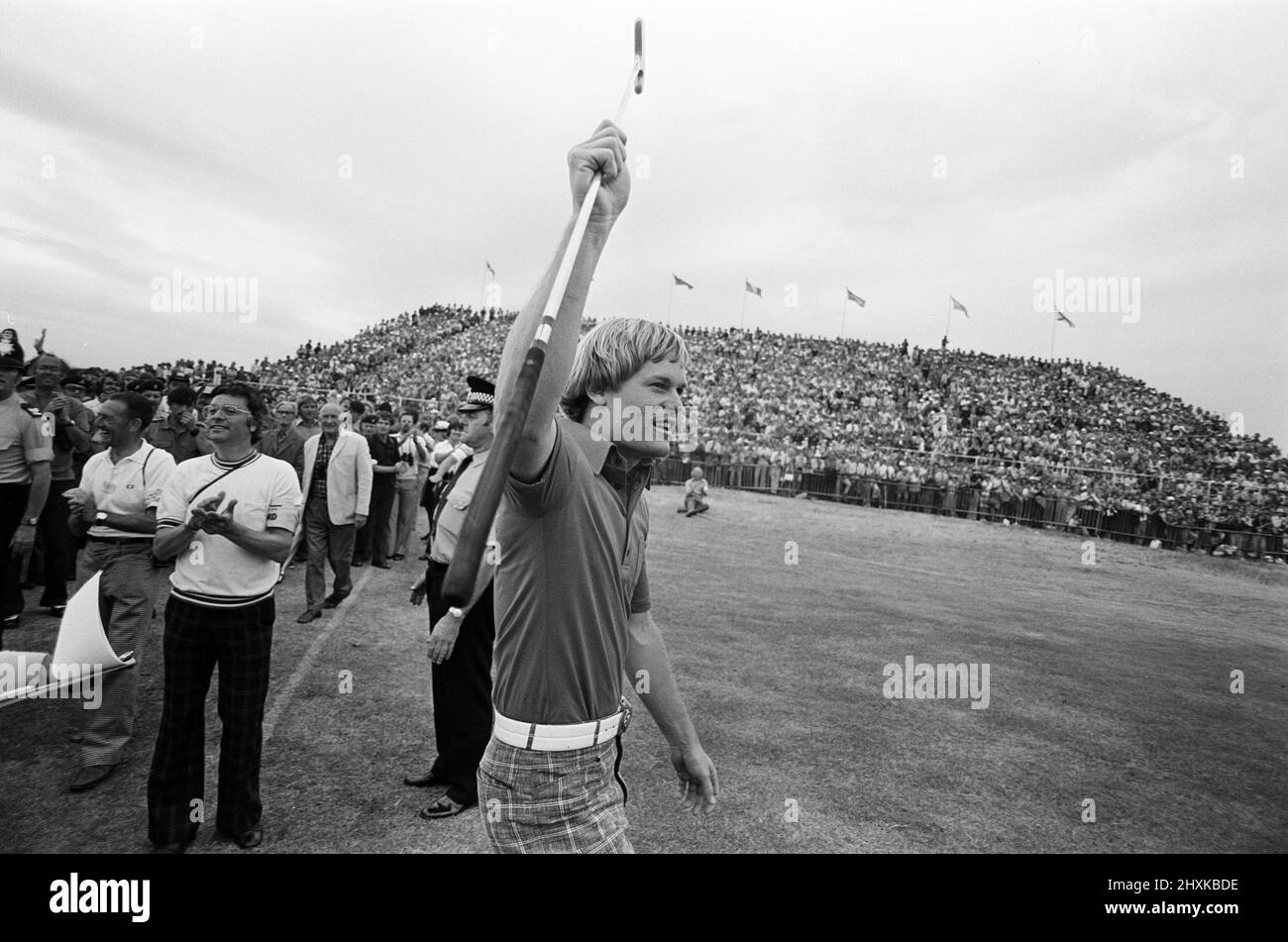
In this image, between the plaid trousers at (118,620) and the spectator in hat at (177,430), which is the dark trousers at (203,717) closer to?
the plaid trousers at (118,620)

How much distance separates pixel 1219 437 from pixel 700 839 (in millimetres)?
44366

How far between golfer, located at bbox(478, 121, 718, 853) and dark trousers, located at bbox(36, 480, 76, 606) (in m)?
8.45

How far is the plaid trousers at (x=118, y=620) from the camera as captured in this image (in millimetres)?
4812

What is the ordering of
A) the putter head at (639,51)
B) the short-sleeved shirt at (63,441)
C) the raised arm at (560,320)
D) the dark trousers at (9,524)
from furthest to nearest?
1. the short-sleeved shirt at (63,441)
2. the dark trousers at (9,524)
3. the putter head at (639,51)
4. the raised arm at (560,320)

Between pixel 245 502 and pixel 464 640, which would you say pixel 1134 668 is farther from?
pixel 245 502

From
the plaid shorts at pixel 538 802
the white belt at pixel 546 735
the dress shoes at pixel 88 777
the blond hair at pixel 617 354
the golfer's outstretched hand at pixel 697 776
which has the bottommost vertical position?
the dress shoes at pixel 88 777

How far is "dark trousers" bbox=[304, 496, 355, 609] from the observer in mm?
8633

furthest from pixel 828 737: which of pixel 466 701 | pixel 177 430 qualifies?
pixel 177 430

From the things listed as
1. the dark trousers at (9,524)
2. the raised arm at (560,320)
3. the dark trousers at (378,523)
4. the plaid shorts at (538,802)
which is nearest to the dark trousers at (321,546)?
the dark trousers at (9,524)

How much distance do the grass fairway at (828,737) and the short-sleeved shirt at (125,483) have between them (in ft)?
3.32

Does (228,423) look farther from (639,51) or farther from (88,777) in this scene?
(639,51)

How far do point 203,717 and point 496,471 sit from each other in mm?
3912
